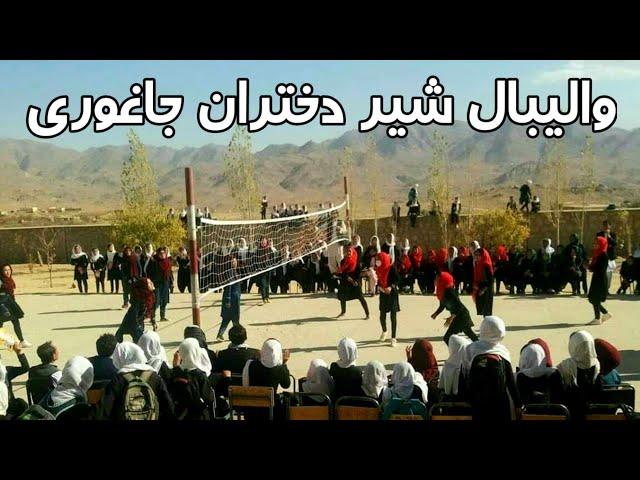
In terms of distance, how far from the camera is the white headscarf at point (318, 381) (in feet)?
21.3

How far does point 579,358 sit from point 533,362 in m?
0.35

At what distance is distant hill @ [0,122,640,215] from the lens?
8131cm

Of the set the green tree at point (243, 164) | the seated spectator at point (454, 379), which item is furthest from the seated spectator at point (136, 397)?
the green tree at point (243, 164)

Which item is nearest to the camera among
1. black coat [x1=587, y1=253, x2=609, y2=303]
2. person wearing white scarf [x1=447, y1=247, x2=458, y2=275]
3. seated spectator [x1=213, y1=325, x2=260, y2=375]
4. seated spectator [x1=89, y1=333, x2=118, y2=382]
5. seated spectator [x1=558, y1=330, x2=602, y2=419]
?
seated spectator [x1=558, y1=330, x2=602, y2=419]

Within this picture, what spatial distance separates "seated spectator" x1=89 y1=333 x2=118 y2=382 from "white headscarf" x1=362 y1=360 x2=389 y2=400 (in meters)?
2.30

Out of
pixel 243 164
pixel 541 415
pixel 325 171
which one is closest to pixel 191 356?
pixel 541 415

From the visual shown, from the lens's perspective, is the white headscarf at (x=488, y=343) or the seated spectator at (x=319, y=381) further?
the seated spectator at (x=319, y=381)

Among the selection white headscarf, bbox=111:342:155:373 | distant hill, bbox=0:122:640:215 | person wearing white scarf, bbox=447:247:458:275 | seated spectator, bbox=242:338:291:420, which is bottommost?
seated spectator, bbox=242:338:291:420

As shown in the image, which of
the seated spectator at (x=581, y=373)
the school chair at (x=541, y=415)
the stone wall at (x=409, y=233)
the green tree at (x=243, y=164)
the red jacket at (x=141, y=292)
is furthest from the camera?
the green tree at (x=243, y=164)

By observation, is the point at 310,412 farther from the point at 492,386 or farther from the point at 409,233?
the point at 409,233

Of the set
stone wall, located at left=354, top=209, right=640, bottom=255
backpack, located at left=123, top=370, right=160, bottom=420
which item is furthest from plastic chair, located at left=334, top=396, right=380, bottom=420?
stone wall, located at left=354, top=209, right=640, bottom=255

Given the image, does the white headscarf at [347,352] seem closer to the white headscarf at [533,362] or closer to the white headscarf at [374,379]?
the white headscarf at [374,379]

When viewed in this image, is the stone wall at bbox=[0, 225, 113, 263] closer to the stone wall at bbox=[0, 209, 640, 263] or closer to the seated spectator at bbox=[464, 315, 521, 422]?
the stone wall at bbox=[0, 209, 640, 263]
